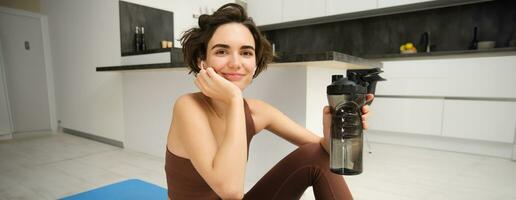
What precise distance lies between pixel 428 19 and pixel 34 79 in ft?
15.8

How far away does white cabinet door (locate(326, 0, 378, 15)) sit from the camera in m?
3.30

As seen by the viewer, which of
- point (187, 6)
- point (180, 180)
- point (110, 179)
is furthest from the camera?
point (187, 6)

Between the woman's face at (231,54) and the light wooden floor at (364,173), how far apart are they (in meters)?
1.14


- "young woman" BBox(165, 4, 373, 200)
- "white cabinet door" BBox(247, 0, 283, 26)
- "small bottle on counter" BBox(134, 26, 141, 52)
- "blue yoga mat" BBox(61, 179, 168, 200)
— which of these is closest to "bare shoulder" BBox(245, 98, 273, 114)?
"young woman" BBox(165, 4, 373, 200)

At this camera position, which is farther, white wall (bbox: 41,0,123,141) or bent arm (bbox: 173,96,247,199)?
white wall (bbox: 41,0,123,141)

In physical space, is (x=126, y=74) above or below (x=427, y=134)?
above

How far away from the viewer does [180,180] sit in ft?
2.85

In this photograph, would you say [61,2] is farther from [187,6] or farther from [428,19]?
[428,19]

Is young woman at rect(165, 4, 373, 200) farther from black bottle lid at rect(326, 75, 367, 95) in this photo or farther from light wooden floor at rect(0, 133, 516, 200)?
light wooden floor at rect(0, 133, 516, 200)

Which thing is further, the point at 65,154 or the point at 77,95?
the point at 77,95

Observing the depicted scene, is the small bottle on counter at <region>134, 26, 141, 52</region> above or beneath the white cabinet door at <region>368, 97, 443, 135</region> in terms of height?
above

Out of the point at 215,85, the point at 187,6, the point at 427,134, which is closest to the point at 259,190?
the point at 215,85

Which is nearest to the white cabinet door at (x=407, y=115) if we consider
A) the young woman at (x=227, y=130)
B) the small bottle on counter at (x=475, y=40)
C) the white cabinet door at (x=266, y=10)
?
the small bottle on counter at (x=475, y=40)

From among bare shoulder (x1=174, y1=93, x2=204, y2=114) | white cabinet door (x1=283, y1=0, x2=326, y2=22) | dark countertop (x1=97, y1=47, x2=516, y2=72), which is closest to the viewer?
bare shoulder (x1=174, y1=93, x2=204, y2=114)
